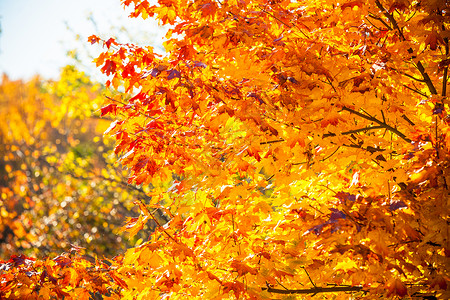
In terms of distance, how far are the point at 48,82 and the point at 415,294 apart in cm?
957

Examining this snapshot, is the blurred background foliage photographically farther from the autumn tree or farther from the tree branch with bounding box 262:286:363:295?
the tree branch with bounding box 262:286:363:295

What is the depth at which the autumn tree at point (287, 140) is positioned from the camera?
8.63 ft

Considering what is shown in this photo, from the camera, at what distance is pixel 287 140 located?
2938mm

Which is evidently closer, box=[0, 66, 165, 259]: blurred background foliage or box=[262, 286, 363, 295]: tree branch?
box=[262, 286, 363, 295]: tree branch

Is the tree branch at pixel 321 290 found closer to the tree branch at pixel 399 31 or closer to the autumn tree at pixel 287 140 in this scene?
the autumn tree at pixel 287 140

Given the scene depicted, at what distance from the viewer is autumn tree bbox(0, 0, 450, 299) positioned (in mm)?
2629

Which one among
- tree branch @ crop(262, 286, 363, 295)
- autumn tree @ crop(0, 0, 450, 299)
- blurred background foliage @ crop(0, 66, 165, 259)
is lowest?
tree branch @ crop(262, 286, 363, 295)

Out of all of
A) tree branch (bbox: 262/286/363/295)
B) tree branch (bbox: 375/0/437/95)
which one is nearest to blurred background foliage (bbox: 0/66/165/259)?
tree branch (bbox: 262/286/363/295)

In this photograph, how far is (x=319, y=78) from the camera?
2979 millimetres

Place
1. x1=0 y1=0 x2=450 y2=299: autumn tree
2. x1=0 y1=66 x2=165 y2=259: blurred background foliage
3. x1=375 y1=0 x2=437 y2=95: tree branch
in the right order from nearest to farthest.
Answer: x1=0 y1=0 x2=450 y2=299: autumn tree, x1=375 y1=0 x2=437 y2=95: tree branch, x1=0 y1=66 x2=165 y2=259: blurred background foliage

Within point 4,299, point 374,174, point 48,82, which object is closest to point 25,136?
point 48,82

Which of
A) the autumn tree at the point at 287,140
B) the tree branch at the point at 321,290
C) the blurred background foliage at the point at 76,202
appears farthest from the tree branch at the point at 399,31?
the blurred background foliage at the point at 76,202

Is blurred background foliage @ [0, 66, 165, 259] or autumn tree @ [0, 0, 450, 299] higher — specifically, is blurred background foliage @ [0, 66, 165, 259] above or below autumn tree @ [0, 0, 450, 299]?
above

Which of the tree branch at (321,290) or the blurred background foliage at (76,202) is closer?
the tree branch at (321,290)
